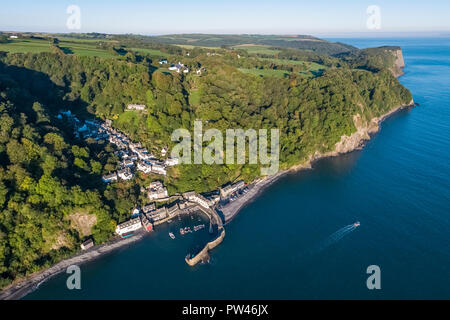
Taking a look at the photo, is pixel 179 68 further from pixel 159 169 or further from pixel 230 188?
pixel 230 188

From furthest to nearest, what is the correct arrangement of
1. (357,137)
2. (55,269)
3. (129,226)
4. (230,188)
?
(357,137) → (230,188) → (129,226) → (55,269)

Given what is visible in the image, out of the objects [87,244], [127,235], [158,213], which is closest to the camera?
[87,244]

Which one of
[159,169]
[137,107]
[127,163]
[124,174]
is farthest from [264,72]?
[124,174]

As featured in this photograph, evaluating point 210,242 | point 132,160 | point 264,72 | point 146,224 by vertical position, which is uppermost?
point 264,72

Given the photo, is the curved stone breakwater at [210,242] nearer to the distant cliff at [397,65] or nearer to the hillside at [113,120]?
the hillside at [113,120]

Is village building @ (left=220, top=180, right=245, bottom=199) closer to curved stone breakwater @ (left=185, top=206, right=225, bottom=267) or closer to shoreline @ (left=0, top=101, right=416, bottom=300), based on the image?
shoreline @ (left=0, top=101, right=416, bottom=300)

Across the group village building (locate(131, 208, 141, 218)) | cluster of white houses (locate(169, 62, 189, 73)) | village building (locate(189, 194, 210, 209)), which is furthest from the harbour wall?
cluster of white houses (locate(169, 62, 189, 73))


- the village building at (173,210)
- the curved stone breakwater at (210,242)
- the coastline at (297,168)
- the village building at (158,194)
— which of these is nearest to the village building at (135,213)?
the village building at (158,194)
